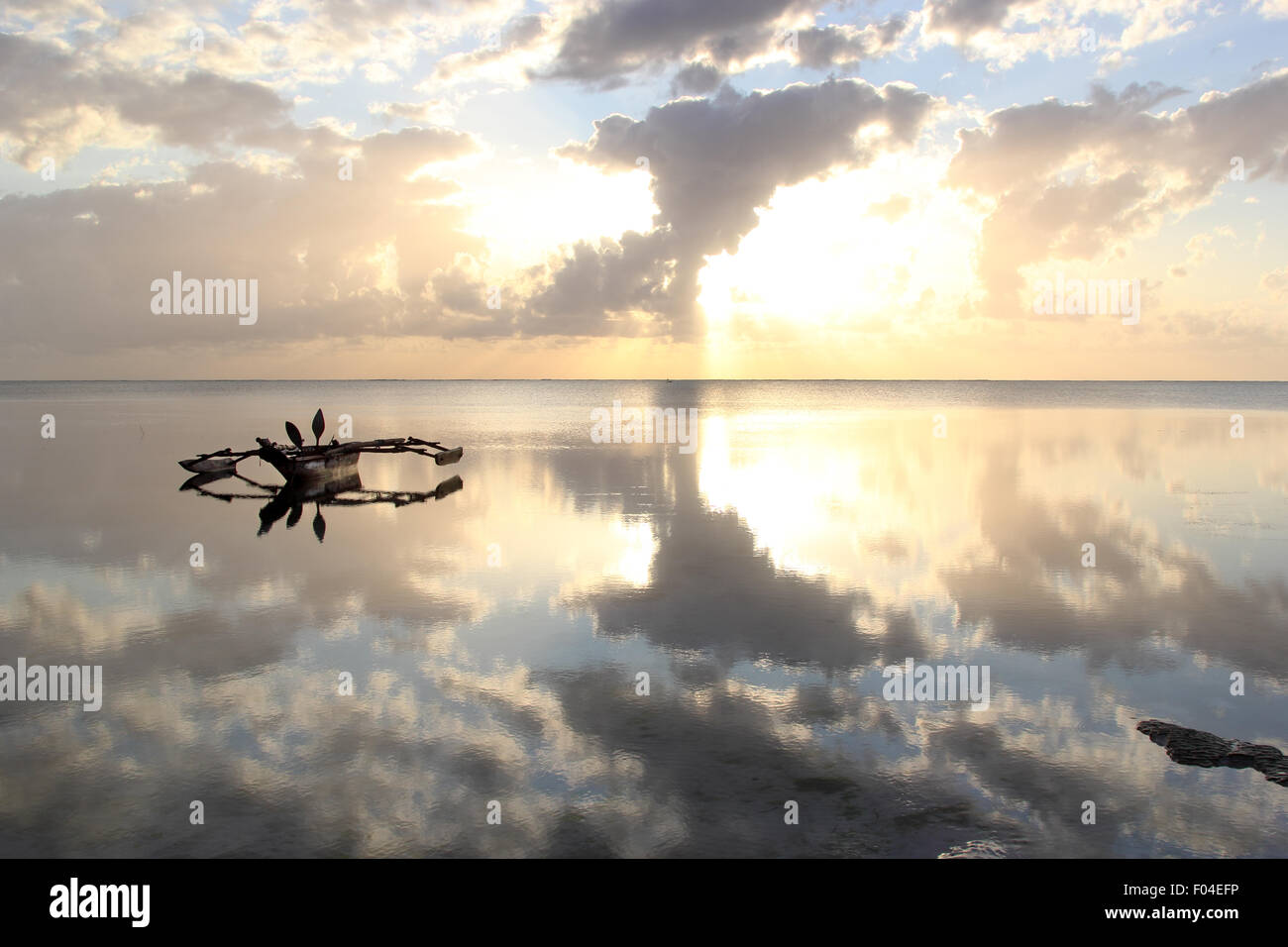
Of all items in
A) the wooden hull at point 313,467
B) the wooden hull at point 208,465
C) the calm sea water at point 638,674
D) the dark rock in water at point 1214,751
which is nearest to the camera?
the calm sea water at point 638,674

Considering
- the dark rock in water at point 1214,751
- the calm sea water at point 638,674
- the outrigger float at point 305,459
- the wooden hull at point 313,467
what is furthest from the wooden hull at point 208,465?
the dark rock in water at point 1214,751

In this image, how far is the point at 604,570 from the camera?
23.0 m

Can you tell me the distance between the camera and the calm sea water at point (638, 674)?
9789mm

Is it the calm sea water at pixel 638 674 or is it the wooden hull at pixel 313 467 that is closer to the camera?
the calm sea water at pixel 638 674

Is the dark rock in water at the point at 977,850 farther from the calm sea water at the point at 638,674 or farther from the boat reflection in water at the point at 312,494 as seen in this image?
the boat reflection in water at the point at 312,494

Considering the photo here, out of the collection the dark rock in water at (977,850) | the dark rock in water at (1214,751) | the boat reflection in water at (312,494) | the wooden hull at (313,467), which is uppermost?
the wooden hull at (313,467)

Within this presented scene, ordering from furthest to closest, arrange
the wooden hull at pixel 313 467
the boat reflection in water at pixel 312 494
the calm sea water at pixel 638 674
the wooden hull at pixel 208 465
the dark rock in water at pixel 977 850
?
the wooden hull at pixel 208 465, the wooden hull at pixel 313 467, the boat reflection in water at pixel 312 494, the calm sea water at pixel 638 674, the dark rock in water at pixel 977 850

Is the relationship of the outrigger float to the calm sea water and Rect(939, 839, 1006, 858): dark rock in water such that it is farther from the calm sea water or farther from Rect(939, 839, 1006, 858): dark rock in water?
Rect(939, 839, 1006, 858): dark rock in water

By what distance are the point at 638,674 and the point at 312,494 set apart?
94.1 ft

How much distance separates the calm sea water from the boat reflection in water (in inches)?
68.4

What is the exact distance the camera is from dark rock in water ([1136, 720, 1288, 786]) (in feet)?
36.5

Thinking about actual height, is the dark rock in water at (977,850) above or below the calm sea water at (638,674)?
below

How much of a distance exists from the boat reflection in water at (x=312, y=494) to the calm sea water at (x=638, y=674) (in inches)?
68.4
